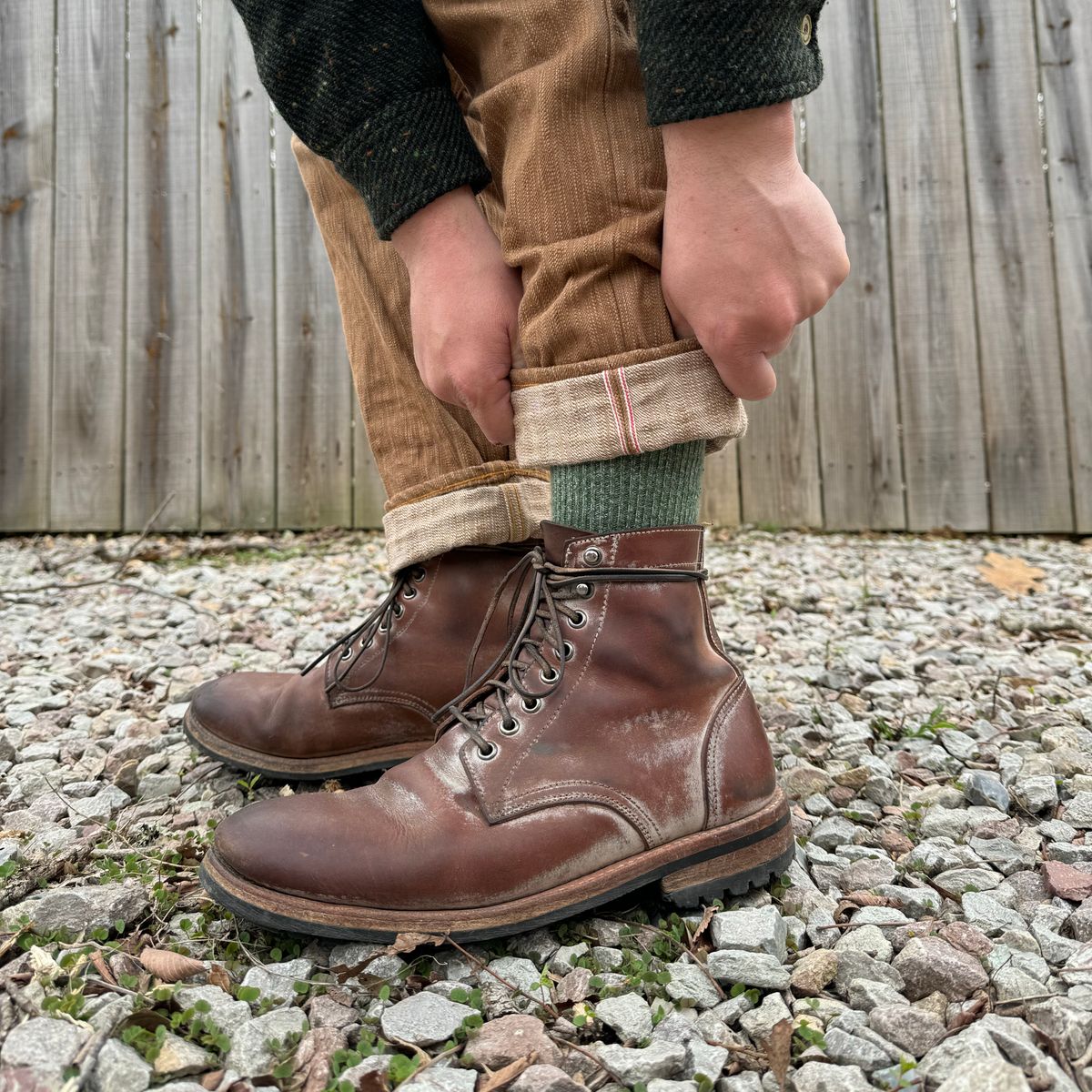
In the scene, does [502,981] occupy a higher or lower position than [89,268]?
lower

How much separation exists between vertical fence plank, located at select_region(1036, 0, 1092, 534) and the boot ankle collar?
292 cm

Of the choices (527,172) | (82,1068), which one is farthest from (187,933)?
(527,172)

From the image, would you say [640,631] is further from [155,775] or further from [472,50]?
[155,775]

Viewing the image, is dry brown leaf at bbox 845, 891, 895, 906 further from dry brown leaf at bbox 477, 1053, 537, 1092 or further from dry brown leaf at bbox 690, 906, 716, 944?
dry brown leaf at bbox 477, 1053, 537, 1092

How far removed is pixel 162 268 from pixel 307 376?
0.69 m

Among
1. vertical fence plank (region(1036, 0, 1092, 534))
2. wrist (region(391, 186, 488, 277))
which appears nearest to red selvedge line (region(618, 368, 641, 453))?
wrist (region(391, 186, 488, 277))

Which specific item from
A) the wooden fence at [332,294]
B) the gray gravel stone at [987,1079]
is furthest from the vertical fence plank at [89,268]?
the gray gravel stone at [987,1079]

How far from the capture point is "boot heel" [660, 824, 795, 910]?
876 millimetres

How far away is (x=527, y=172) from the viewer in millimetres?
886

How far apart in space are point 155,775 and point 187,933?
505mm

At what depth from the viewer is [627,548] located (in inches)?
36.1

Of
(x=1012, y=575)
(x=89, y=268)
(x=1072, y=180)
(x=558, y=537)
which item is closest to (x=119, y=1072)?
(x=558, y=537)

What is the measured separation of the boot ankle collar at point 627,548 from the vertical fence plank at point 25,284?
317 cm

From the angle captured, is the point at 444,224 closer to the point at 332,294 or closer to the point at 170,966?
the point at 170,966
